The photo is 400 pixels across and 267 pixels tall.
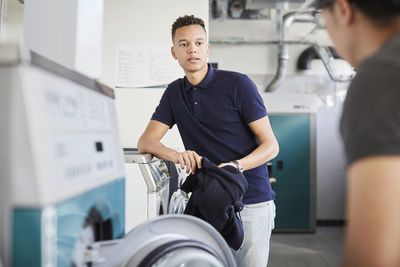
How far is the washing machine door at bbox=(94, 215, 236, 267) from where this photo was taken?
2.63ft

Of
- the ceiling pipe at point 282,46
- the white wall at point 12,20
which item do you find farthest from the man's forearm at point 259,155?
the ceiling pipe at point 282,46

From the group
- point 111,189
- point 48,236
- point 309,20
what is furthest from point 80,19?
point 309,20

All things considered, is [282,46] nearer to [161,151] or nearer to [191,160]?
[161,151]

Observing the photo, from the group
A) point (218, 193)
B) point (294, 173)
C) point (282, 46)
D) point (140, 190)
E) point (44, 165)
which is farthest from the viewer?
point (282, 46)

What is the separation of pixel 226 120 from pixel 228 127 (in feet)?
0.09

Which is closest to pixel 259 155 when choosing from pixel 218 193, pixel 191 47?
pixel 218 193

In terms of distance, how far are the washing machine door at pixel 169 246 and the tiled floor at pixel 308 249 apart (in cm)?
317

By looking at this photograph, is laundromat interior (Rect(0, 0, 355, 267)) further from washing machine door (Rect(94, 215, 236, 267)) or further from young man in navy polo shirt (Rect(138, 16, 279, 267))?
young man in navy polo shirt (Rect(138, 16, 279, 267))

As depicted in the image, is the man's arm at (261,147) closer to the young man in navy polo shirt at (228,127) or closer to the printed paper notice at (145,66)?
the young man in navy polo shirt at (228,127)

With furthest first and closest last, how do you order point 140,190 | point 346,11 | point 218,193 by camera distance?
point 140,190 → point 218,193 → point 346,11

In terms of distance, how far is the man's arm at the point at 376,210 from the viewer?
0.52 m

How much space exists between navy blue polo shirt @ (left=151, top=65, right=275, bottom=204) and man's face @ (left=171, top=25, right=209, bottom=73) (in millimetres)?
67

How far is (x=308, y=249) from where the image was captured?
4418mm

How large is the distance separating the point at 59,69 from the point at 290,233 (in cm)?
508
